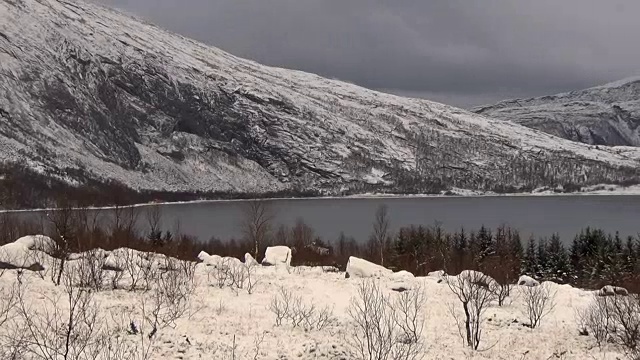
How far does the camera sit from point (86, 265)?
20.9m

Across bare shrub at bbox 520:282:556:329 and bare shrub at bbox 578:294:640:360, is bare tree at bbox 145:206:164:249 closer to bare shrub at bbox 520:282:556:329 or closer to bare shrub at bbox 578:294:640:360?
bare shrub at bbox 520:282:556:329

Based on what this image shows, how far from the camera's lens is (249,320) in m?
17.0

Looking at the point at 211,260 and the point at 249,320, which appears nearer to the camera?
the point at 249,320

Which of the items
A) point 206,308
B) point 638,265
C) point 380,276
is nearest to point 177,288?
point 206,308

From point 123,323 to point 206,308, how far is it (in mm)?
3323

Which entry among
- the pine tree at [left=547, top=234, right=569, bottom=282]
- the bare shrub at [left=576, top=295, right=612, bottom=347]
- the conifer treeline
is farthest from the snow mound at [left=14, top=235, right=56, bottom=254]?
the pine tree at [left=547, top=234, right=569, bottom=282]

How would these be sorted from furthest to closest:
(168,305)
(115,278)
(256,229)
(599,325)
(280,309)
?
(256,229)
(115,278)
(280,309)
(599,325)
(168,305)

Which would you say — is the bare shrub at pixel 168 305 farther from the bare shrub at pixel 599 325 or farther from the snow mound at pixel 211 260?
the bare shrub at pixel 599 325

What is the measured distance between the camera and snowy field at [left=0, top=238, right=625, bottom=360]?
1408 cm

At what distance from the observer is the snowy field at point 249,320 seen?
14.1 m

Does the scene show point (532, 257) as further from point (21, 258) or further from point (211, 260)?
point (21, 258)

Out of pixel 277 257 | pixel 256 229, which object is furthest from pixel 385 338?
pixel 256 229

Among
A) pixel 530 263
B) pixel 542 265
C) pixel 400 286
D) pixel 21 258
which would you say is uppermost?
pixel 21 258

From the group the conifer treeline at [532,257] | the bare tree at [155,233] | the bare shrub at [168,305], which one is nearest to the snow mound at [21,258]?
the bare shrub at [168,305]
